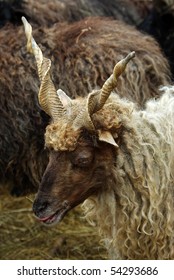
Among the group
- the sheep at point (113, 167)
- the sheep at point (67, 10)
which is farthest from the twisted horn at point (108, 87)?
the sheep at point (67, 10)

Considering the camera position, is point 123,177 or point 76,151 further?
point 123,177

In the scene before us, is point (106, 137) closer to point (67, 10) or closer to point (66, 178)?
point (66, 178)

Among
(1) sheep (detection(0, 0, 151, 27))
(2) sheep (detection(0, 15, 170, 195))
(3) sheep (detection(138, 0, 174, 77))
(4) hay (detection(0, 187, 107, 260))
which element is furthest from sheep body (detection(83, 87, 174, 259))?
(1) sheep (detection(0, 0, 151, 27))

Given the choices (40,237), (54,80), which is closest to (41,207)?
(54,80)

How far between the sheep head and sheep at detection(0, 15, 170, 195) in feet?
4.21

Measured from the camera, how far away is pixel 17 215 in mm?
7086

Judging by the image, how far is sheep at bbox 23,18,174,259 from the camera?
4176mm

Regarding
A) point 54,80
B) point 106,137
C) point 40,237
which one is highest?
point 106,137

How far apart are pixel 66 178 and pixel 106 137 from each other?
0.32 meters

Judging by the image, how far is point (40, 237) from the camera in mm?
6633

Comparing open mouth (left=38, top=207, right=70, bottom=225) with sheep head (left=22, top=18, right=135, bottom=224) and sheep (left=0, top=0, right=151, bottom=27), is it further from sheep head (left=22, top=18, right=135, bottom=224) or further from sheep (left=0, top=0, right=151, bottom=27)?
sheep (left=0, top=0, right=151, bottom=27)
